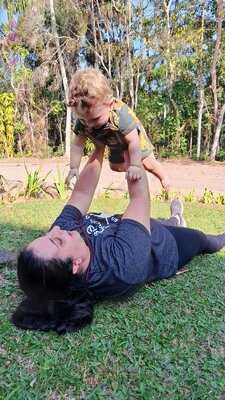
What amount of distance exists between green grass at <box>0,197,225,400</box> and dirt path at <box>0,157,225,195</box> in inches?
160

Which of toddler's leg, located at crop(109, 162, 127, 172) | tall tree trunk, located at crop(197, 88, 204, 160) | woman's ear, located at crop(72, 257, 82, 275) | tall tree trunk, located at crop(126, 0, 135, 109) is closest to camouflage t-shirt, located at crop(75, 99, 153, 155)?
toddler's leg, located at crop(109, 162, 127, 172)

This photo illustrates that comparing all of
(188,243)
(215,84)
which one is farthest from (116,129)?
(215,84)

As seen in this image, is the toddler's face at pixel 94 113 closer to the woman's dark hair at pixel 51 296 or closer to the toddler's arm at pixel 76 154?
the toddler's arm at pixel 76 154

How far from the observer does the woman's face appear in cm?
193

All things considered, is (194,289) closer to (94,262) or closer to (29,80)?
(94,262)

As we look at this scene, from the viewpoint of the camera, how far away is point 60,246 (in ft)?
6.57

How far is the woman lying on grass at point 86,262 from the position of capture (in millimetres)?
1936

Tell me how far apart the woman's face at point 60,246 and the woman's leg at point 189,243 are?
2.72 ft

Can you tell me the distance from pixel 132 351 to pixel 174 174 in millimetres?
7357

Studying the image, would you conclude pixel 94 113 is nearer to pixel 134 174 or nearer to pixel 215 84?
pixel 134 174

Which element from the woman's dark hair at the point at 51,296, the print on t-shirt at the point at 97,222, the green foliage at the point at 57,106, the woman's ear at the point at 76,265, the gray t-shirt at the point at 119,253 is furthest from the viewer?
the green foliage at the point at 57,106

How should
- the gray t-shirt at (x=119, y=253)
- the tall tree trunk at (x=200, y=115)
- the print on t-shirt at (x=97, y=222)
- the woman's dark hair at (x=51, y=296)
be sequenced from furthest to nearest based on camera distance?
the tall tree trunk at (x=200, y=115) < the print on t-shirt at (x=97, y=222) < the gray t-shirt at (x=119, y=253) < the woman's dark hair at (x=51, y=296)

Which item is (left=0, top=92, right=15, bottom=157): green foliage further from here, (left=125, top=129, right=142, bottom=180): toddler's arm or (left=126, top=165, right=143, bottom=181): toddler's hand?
(left=126, top=165, right=143, bottom=181): toddler's hand

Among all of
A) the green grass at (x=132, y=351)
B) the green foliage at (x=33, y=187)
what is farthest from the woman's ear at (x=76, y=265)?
the green foliage at (x=33, y=187)
